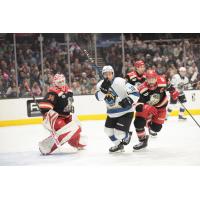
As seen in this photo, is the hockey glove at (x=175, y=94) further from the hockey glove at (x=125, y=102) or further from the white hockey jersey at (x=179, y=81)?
the hockey glove at (x=125, y=102)

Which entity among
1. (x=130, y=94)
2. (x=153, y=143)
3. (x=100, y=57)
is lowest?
(x=153, y=143)

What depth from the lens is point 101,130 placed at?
4.86 m

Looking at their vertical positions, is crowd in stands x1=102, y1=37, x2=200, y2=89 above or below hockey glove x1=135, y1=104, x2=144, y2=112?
above

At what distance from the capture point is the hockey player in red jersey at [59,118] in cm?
482

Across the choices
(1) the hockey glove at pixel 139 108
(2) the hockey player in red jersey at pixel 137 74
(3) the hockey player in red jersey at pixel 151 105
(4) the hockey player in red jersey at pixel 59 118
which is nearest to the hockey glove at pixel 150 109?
(3) the hockey player in red jersey at pixel 151 105

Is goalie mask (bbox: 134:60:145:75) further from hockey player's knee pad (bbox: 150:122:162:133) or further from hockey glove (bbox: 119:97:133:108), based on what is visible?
hockey player's knee pad (bbox: 150:122:162:133)

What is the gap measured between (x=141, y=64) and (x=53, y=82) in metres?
0.73

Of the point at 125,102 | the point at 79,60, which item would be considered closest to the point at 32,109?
the point at 79,60

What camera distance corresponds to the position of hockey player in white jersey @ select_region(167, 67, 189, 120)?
4949 mm

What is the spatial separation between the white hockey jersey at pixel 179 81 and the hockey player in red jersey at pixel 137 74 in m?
0.28

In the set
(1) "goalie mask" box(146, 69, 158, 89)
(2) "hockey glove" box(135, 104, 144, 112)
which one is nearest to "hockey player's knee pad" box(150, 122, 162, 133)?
(2) "hockey glove" box(135, 104, 144, 112)

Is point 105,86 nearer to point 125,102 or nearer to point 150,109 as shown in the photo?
point 125,102
